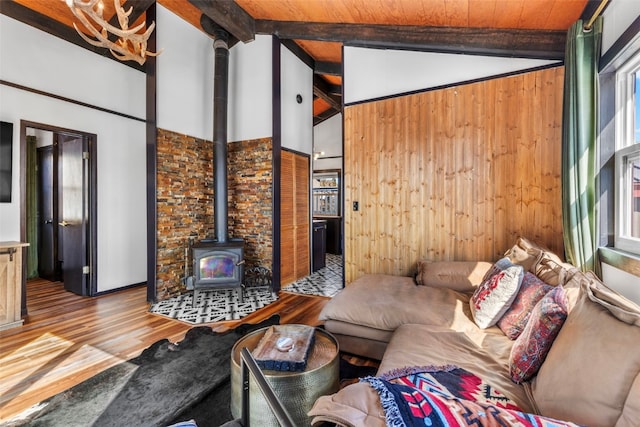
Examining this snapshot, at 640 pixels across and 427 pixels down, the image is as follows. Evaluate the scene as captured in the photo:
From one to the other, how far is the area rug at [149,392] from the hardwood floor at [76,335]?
6.1 inches

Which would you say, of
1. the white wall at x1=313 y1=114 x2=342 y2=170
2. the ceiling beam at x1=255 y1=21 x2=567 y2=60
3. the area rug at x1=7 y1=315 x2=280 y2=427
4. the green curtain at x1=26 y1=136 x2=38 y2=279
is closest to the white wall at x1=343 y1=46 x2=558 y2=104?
the ceiling beam at x1=255 y1=21 x2=567 y2=60

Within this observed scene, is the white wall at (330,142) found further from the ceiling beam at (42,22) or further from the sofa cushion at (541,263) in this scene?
the sofa cushion at (541,263)

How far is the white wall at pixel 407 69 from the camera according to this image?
300 centimetres

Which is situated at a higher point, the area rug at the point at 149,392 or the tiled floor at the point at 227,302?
the tiled floor at the point at 227,302

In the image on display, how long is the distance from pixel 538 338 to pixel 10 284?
434 centimetres

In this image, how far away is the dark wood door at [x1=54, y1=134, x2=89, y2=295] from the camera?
384cm

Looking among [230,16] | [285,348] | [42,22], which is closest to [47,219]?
[42,22]

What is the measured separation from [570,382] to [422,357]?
2.15 feet

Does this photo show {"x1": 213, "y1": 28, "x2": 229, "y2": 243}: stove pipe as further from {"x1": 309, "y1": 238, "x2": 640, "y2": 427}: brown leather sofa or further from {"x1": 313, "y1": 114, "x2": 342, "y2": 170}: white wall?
{"x1": 313, "y1": 114, "x2": 342, "y2": 170}: white wall

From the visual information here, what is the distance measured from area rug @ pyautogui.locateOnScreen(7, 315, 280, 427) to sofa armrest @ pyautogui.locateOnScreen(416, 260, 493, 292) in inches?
76.2

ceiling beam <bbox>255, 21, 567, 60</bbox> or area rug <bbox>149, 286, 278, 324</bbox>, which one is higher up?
ceiling beam <bbox>255, 21, 567, 60</bbox>

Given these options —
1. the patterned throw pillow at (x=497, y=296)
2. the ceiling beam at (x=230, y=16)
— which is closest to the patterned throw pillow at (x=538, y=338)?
the patterned throw pillow at (x=497, y=296)

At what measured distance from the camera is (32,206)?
463 cm

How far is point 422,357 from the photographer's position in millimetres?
1521
